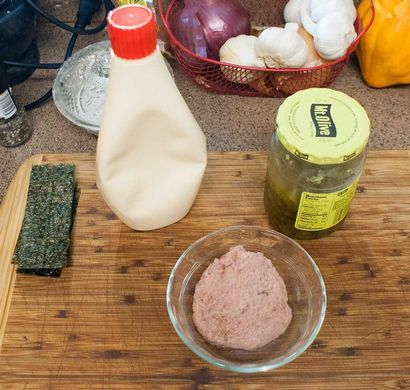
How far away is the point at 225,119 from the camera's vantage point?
881 mm

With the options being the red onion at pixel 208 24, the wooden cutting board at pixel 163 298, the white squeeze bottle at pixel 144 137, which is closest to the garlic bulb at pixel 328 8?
the red onion at pixel 208 24

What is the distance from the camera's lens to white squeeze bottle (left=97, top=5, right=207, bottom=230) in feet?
1.51

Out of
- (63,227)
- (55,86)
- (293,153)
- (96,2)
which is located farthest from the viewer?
(96,2)

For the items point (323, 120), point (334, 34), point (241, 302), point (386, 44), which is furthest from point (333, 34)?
point (241, 302)

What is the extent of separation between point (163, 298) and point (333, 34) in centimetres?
49

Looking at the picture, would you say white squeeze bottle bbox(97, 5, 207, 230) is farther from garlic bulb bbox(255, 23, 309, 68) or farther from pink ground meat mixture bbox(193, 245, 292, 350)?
garlic bulb bbox(255, 23, 309, 68)

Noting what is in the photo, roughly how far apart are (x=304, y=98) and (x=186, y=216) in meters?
→ 0.20

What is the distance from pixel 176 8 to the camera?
0.92 meters

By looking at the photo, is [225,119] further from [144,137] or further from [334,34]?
[144,137]

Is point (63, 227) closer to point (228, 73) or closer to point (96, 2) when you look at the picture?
point (228, 73)

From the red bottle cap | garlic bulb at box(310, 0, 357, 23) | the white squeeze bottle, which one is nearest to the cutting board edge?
the white squeeze bottle

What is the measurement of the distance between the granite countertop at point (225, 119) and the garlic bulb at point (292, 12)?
137 mm

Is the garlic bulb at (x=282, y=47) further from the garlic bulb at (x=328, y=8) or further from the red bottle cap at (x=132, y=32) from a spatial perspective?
the red bottle cap at (x=132, y=32)

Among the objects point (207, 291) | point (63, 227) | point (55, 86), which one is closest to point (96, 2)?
point (55, 86)
